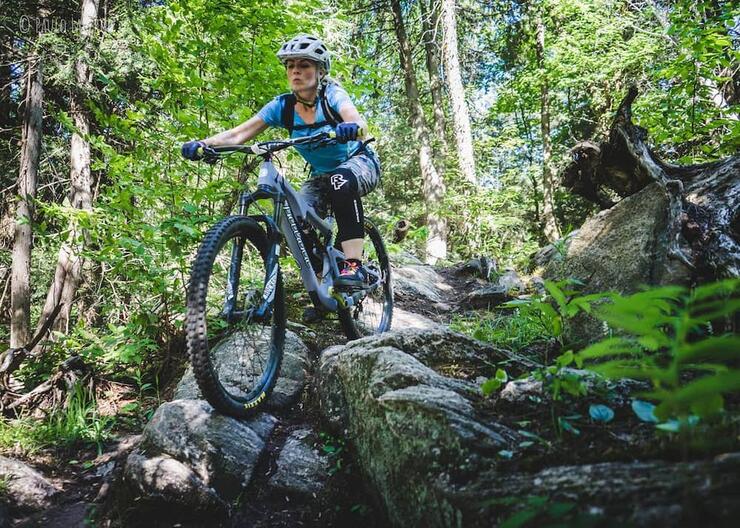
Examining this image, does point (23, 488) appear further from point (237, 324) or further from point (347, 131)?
point (347, 131)

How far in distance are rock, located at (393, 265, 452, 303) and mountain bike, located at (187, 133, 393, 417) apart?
320cm

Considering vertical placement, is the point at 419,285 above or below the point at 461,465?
below

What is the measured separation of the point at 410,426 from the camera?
5.65ft

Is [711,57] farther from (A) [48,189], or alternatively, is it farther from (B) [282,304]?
(A) [48,189]

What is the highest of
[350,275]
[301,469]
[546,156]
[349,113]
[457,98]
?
[457,98]

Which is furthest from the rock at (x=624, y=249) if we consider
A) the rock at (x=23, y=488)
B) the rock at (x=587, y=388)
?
the rock at (x=23, y=488)

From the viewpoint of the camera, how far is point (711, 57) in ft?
17.7

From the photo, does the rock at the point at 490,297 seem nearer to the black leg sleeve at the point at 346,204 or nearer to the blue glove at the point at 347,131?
the black leg sleeve at the point at 346,204

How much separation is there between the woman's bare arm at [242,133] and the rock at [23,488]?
2472mm

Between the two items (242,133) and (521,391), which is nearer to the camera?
(521,391)

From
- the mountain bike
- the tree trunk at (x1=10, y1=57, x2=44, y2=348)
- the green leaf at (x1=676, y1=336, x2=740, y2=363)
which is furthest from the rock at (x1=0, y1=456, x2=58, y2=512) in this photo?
the tree trunk at (x1=10, y1=57, x2=44, y2=348)

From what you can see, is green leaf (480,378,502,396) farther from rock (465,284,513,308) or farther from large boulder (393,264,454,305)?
large boulder (393,264,454,305)

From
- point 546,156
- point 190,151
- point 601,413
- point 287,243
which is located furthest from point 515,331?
point 546,156

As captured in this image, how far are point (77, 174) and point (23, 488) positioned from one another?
23.4 ft
